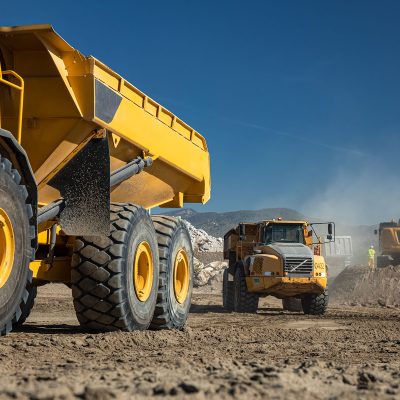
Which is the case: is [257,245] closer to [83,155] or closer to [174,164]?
[174,164]

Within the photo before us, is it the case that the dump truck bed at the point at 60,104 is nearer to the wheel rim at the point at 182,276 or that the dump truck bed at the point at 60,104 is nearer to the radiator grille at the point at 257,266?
the wheel rim at the point at 182,276

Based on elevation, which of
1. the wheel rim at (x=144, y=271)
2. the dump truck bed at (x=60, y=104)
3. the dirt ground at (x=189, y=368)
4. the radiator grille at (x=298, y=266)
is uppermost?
the dump truck bed at (x=60, y=104)

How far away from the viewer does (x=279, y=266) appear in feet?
48.9

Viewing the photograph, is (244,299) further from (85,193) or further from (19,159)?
(19,159)

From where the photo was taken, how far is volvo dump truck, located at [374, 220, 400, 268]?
29734 millimetres

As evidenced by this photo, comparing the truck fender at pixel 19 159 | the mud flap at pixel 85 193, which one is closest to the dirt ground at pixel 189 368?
the mud flap at pixel 85 193

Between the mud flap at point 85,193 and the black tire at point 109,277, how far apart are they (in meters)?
0.20

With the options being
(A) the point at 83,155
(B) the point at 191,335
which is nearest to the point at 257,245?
(B) the point at 191,335

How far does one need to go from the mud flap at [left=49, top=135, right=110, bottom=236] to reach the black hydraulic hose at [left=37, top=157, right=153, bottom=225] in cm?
15

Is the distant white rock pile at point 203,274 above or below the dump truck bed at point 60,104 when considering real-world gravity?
below

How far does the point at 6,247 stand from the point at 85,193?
5.96 ft

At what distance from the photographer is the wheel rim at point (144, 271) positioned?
745 centimetres

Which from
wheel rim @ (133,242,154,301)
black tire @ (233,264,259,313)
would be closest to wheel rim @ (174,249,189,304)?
wheel rim @ (133,242,154,301)

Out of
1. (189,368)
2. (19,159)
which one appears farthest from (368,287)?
(189,368)
